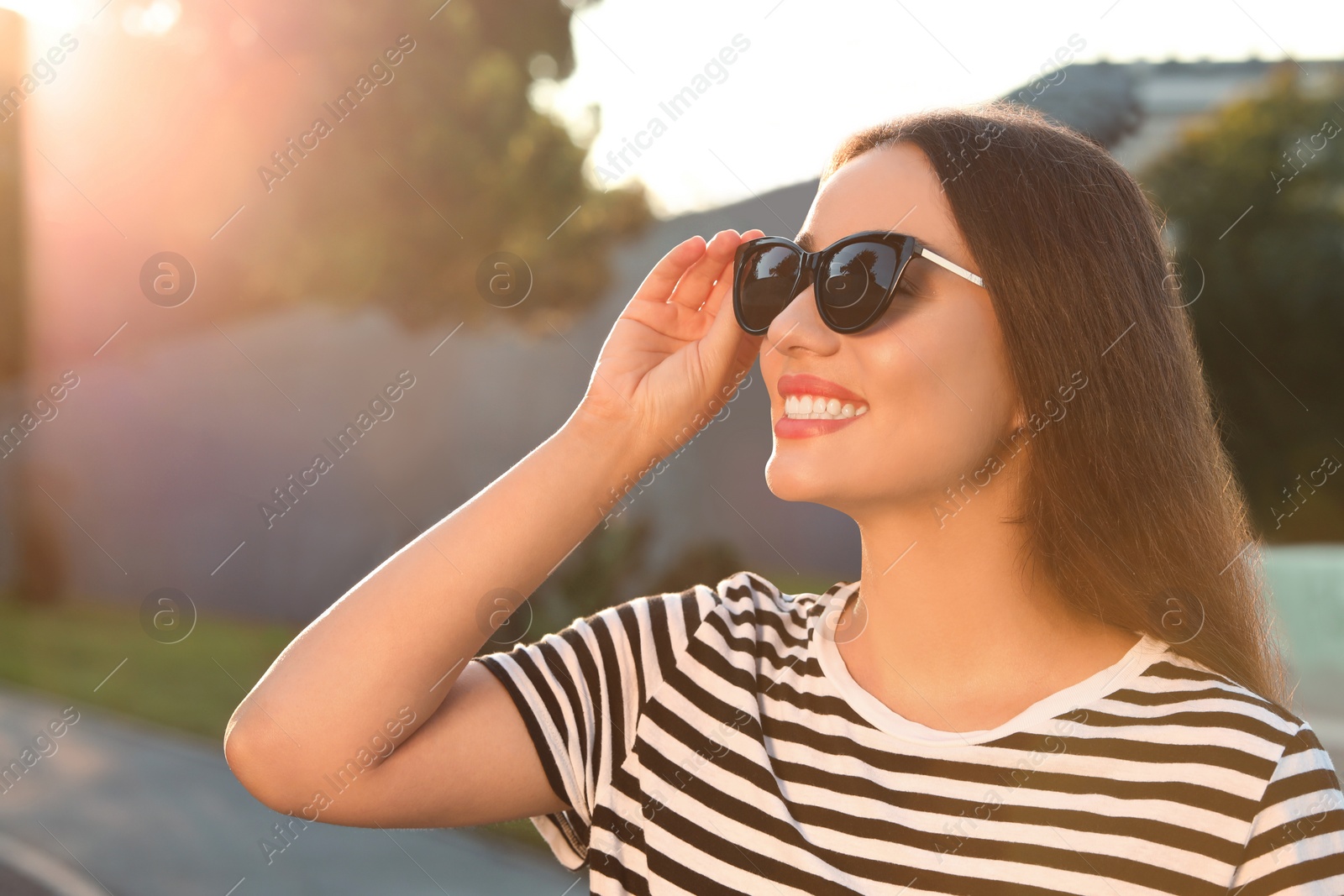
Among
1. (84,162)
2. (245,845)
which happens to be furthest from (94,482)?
(245,845)

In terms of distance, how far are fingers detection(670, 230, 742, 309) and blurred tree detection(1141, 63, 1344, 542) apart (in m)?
9.13

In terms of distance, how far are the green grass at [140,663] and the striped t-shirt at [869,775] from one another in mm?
6838

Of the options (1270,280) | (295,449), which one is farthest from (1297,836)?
(295,449)

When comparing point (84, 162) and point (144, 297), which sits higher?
point (84, 162)

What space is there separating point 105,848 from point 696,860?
5624mm

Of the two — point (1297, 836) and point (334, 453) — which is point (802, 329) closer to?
point (1297, 836)

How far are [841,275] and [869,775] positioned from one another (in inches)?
38.1

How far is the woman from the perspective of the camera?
1.93 m

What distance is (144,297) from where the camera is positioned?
11.8 meters

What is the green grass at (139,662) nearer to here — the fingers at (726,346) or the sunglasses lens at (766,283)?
the fingers at (726,346)

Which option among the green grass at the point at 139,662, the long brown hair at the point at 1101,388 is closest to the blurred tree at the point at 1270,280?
the long brown hair at the point at 1101,388

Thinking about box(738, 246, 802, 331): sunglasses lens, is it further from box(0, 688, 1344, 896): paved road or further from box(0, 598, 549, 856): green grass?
box(0, 598, 549, 856): green grass

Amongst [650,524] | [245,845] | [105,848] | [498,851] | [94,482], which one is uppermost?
[650,524]

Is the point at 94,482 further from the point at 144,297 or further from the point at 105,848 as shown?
the point at 105,848
